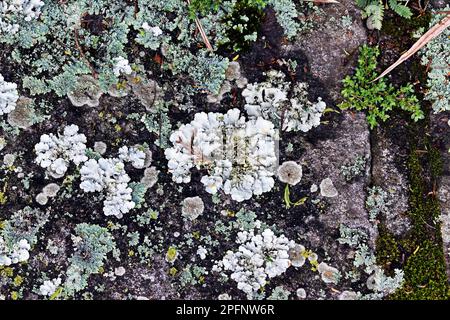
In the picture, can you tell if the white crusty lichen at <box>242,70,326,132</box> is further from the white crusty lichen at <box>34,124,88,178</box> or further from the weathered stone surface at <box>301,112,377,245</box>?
the white crusty lichen at <box>34,124,88,178</box>

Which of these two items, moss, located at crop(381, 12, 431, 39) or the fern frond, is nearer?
the fern frond

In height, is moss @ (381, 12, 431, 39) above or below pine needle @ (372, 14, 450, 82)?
above

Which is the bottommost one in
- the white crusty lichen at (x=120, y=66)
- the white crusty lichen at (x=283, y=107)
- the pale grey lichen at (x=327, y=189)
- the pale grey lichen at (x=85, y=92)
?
the pale grey lichen at (x=327, y=189)

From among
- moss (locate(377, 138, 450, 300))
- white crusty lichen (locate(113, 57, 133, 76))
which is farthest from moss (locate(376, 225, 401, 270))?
white crusty lichen (locate(113, 57, 133, 76))

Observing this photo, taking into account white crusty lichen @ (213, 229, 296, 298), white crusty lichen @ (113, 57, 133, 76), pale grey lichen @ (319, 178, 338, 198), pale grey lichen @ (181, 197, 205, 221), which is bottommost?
white crusty lichen @ (213, 229, 296, 298)

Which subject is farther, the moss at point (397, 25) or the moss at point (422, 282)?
the moss at point (397, 25)

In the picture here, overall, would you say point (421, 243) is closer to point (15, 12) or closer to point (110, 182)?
point (110, 182)

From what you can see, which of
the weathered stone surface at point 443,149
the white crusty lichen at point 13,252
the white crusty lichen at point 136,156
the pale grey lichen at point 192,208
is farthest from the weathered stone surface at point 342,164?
the white crusty lichen at point 13,252

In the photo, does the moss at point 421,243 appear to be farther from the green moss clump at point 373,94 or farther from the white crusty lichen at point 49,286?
the white crusty lichen at point 49,286
